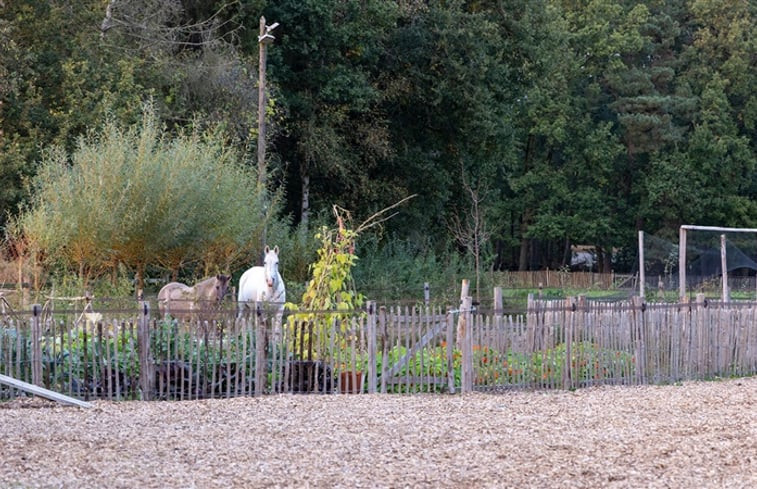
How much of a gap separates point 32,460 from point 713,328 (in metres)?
10.8

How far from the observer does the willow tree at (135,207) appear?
20.6 metres

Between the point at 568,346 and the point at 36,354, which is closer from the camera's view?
the point at 36,354

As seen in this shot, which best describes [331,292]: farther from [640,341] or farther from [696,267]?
[696,267]

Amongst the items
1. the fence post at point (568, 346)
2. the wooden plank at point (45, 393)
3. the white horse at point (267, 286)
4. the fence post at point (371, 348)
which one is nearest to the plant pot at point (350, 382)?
the fence post at point (371, 348)

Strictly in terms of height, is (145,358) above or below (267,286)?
below

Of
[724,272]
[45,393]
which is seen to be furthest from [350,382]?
[724,272]

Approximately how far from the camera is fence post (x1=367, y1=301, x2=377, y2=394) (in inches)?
555

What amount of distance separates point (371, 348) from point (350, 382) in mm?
561

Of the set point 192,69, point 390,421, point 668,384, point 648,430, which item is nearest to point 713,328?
point 668,384

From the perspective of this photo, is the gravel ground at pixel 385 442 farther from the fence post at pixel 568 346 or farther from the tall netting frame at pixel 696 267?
the tall netting frame at pixel 696 267

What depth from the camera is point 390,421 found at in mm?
11570

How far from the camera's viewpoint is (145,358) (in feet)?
44.5

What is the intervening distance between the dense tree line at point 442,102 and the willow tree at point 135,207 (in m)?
2.11

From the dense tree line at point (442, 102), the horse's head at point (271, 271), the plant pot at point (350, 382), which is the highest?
the dense tree line at point (442, 102)
